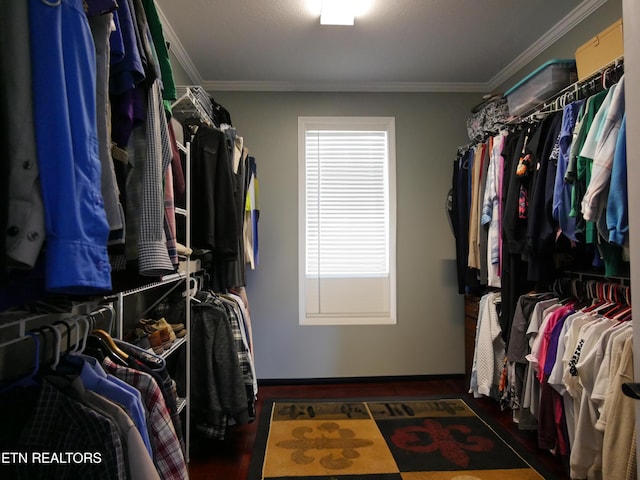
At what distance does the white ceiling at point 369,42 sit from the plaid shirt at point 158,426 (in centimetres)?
204

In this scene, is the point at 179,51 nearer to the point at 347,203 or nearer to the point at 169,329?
the point at 347,203

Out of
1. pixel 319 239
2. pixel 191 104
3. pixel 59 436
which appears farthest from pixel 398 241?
pixel 59 436

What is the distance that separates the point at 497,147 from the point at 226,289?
1936mm

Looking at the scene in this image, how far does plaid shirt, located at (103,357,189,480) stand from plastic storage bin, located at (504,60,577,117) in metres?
2.42

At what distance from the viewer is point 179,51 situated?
2.66 m

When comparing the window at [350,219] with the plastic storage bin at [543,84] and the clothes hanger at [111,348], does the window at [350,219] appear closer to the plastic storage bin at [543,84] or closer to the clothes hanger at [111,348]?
the plastic storage bin at [543,84]

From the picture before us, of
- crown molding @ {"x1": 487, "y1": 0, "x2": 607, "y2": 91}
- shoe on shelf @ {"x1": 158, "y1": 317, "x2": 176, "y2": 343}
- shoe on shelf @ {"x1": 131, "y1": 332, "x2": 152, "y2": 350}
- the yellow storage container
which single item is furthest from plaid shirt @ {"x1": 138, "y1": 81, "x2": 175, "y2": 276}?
crown molding @ {"x1": 487, "y1": 0, "x2": 607, "y2": 91}

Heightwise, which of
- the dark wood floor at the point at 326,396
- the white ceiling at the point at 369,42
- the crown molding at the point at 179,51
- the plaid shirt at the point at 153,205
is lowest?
the dark wood floor at the point at 326,396

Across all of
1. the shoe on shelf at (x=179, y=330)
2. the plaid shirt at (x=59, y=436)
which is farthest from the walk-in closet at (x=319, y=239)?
the shoe on shelf at (x=179, y=330)

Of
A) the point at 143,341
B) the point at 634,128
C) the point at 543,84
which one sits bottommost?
the point at 143,341

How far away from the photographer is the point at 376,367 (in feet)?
10.8

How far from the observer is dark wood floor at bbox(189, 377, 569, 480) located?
197cm

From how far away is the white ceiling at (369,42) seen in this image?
226 centimetres

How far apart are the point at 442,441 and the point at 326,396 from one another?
1.01m
